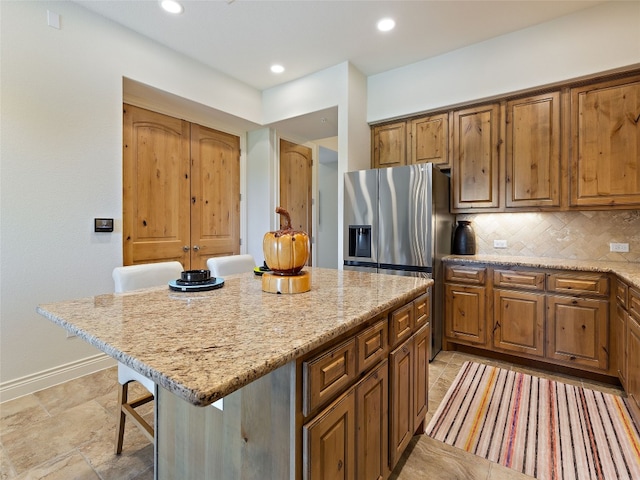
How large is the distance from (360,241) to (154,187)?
7.39 ft

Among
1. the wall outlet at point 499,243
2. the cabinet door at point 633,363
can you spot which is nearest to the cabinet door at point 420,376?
the cabinet door at point 633,363

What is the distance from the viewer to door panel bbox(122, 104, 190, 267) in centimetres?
309

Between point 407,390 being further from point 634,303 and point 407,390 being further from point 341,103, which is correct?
point 341,103

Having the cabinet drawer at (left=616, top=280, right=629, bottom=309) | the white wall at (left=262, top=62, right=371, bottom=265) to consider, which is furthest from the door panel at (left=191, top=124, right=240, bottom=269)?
the cabinet drawer at (left=616, top=280, right=629, bottom=309)

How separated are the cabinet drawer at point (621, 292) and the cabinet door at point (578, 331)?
0.12m

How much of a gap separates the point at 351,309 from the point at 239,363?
0.54m

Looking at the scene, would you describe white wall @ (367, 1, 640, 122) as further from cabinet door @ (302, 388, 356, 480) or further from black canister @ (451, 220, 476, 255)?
cabinet door @ (302, 388, 356, 480)

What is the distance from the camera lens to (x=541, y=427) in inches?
74.4

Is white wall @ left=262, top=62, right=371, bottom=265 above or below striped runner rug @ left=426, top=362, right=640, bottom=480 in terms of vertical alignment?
above

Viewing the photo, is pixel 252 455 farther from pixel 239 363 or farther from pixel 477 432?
pixel 477 432

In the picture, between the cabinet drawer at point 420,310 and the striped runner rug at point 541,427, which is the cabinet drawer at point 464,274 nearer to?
the striped runner rug at point 541,427

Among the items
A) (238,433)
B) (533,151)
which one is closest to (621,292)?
(533,151)

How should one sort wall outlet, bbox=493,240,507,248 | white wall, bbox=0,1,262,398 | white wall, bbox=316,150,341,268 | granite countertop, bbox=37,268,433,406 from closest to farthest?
granite countertop, bbox=37,268,433,406 → white wall, bbox=0,1,262,398 → wall outlet, bbox=493,240,507,248 → white wall, bbox=316,150,341,268

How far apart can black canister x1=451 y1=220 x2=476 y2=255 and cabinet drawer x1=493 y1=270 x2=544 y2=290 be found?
46 cm
